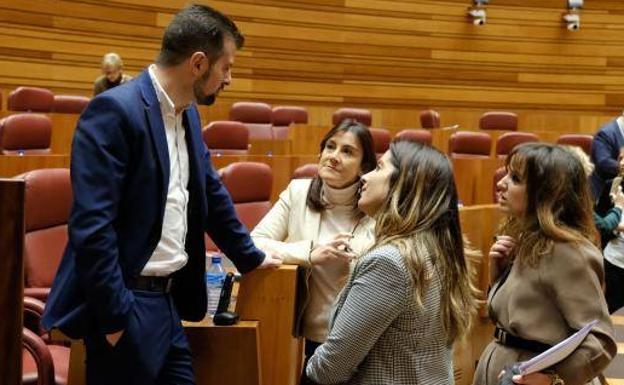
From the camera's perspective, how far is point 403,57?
29.5 ft

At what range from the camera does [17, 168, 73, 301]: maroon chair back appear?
8.14 feet

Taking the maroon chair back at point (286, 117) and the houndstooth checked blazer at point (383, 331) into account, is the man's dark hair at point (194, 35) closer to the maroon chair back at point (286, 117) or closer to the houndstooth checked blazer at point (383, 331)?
the houndstooth checked blazer at point (383, 331)

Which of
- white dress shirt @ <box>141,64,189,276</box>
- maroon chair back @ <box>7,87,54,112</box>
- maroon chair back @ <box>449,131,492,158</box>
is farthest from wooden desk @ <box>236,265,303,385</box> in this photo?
maroon chair back @ <box>7,87,54,112</box>

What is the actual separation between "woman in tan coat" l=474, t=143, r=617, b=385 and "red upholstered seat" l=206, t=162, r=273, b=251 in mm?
1896

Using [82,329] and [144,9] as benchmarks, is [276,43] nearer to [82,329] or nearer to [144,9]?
[144,9]

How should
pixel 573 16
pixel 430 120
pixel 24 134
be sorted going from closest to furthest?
1. pixel 24 134
2. pixel 430 120
3. pixel 573 16

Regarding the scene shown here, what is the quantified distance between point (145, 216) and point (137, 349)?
10.0 inches

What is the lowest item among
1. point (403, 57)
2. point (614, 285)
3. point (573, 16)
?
point (614, 285)

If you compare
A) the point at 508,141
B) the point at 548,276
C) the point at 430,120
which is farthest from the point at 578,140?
the point at 548,276

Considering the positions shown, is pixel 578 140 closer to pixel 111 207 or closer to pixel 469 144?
pixel 469 144

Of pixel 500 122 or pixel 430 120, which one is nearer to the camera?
pixel 430 120

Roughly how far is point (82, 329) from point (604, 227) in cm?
207

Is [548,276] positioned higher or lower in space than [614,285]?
higher

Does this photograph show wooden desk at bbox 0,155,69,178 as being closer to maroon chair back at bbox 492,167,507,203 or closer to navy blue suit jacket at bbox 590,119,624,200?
maroon chair back at bbox 492,167,507,203
